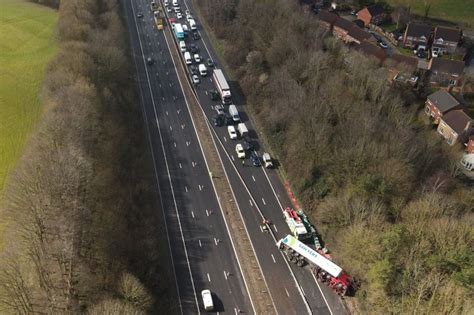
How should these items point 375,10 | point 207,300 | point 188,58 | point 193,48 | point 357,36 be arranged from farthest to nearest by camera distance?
1. point 375,10
2. point 357,36
3. point 193,48
4. point 188,58
5. point 207,300

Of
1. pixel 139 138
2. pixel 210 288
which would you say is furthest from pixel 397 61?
pixel 210 288

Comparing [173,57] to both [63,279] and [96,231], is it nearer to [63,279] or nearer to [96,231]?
[96,231]

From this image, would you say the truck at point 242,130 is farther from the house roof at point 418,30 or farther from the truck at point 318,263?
the house roof at point 418,30

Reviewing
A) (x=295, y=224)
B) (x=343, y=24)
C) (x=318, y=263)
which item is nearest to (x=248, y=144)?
(x=295, y=224)

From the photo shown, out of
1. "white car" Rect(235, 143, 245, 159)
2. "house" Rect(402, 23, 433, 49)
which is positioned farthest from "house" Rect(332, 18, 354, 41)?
"white car" Rect(235, 143, 245, 159)

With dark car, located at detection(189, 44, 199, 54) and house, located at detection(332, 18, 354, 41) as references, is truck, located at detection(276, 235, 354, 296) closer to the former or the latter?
dark car, located at detection(189, 44, 199, 54)

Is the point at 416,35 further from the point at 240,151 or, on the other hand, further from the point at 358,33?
the point at 240,151

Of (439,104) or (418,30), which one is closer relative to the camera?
(439,104)
